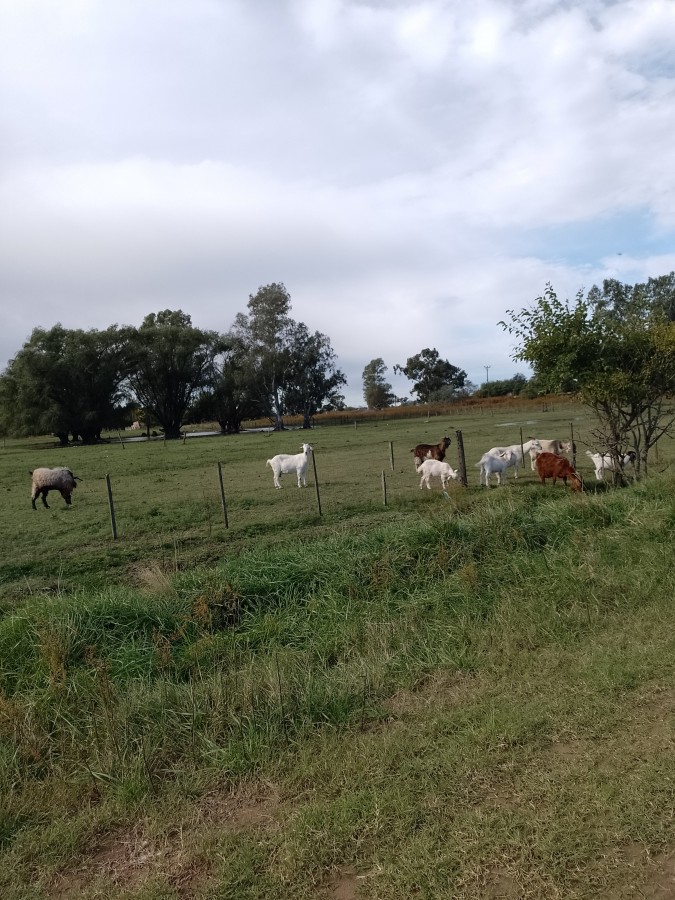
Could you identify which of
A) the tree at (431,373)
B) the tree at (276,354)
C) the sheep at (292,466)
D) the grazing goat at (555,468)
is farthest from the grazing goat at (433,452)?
the tree at (431,373)

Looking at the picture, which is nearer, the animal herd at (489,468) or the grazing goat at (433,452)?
the animal herd at (489,468)

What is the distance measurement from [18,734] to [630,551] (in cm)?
751

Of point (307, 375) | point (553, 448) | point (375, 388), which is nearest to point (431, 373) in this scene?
point (375, 388)

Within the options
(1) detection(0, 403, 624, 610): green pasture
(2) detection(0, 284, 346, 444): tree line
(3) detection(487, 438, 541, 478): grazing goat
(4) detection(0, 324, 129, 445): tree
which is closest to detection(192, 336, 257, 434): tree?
(2) detection(0, 284, 346, 444): tree line

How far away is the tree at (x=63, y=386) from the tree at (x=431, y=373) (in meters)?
67.8

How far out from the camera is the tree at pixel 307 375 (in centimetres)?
6631

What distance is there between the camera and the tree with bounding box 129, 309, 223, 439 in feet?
210

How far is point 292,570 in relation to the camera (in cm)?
869

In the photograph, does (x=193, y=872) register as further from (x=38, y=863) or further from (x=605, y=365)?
(x=605, y=365)

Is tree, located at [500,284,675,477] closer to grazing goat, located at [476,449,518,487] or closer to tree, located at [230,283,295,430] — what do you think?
grazing goat, located at [476,449,518,487]

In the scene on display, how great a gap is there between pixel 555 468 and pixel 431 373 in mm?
103105

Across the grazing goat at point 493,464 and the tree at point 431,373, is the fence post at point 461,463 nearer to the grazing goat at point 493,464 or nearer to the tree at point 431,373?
the grazing goat at point 493,464

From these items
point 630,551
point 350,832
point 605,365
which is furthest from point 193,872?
point 605,365

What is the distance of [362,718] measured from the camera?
4984mm
